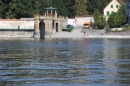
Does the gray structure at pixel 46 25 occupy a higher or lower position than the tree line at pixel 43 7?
lower

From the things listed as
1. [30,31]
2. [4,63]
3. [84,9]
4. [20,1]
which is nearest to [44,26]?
[30,31]

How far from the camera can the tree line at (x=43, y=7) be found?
109875 mm

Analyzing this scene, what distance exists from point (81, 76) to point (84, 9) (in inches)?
3767

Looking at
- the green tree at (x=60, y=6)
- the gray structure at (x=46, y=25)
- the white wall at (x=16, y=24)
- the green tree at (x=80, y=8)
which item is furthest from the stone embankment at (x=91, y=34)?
the green tree at (x=80, y=8)

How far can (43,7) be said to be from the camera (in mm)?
→ 118062

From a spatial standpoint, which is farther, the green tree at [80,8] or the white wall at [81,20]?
the green tree at [80,8]

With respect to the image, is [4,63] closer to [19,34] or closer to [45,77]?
[45,77]

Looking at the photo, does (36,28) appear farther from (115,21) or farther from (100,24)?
(115,21)

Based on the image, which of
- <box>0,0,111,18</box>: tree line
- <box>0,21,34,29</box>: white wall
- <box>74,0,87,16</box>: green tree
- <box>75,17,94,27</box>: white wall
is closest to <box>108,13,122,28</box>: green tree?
<box>75,17,94,27</box>: white wall

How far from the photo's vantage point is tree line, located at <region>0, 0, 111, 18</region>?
110 metres

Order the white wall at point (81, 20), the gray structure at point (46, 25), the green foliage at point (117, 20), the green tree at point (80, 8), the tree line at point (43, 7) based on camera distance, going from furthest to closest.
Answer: the green tree at point (80, 8)
the white wall at point (81, 20)
the tree line at point (43, 7)
the gray structure at point (46, 25)
the green foliage at point (117, 20)

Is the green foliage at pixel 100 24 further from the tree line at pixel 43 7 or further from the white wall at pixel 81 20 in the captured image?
the tree line at pixel 43 7

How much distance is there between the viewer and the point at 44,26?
332 ft

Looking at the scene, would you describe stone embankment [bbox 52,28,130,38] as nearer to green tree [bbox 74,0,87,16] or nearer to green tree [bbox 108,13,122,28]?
green tree [bbox 108,13,122,28]
